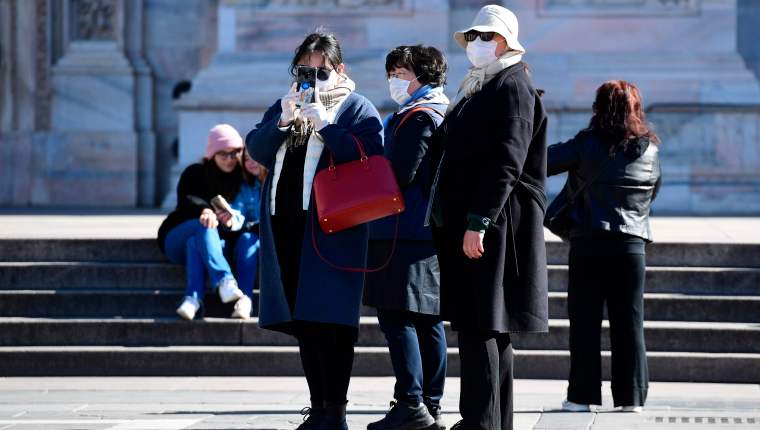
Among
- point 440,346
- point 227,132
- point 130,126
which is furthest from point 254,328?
point 130,126

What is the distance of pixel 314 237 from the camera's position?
6590 mm

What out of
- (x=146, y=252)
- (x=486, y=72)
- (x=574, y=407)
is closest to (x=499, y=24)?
(x=486, y=72)

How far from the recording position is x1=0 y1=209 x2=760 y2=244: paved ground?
10273 mm

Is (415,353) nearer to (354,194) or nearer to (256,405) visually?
(354,194)

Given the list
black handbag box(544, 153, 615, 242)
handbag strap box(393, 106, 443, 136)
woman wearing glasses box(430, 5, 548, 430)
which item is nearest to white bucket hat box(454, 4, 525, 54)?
woman wearing glasses box(430, 5, 548, 430)

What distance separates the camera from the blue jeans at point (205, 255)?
358 inches

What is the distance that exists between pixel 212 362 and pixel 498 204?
3384 mm

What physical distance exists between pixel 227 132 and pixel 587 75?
6.06 metres

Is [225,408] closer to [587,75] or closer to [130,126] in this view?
[587,75]

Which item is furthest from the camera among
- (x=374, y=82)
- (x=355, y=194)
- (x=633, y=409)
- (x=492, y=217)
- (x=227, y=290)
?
(x=374, y=82)

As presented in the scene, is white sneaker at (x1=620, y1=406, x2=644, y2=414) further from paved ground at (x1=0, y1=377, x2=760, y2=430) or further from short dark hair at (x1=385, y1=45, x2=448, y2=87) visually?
short dark hair at (x1=385, y1=45, x2=448, y2=87)

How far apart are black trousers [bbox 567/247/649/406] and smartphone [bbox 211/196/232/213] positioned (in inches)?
96.5

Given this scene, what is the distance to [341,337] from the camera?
663 cm

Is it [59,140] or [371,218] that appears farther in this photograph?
[59,140]
